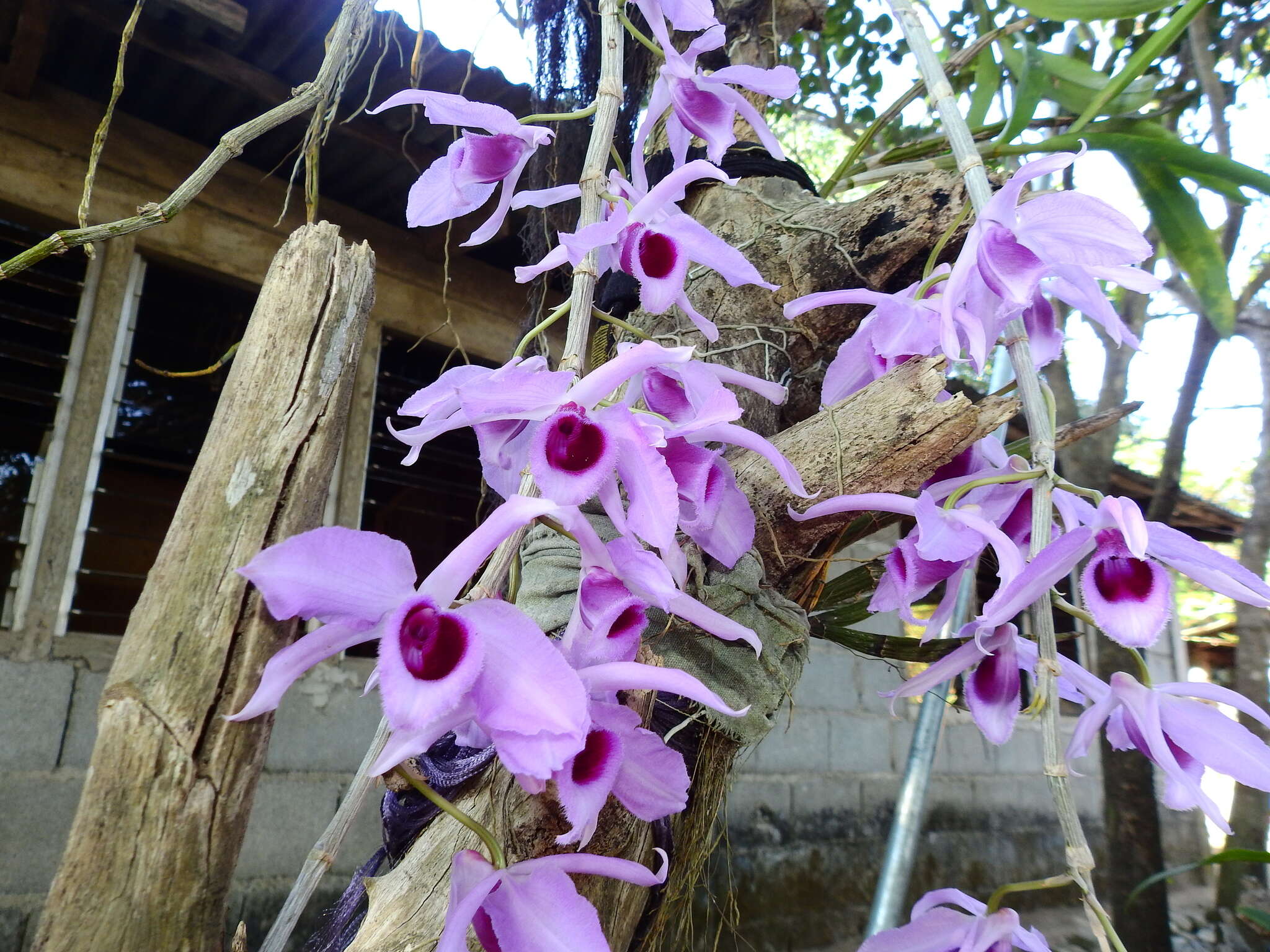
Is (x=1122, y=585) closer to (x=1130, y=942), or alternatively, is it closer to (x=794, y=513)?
(x=794, y=513)

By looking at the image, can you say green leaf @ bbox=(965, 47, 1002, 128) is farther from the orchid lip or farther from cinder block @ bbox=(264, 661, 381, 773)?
cinder block @ bbox=(264, 661, 381, 773)

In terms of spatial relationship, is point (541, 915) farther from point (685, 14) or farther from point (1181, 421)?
point (1181, 421)

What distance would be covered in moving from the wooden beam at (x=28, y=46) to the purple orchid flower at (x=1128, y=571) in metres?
2.44

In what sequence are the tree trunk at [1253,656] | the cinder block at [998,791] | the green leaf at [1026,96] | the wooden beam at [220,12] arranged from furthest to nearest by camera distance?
the cinder block at [998,791] < the tree trunk at [1253,656] < the wooden beam at [220,12] < the green leaf at [1026,96]

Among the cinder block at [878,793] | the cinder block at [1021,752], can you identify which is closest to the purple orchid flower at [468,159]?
the cinder block at [878,793]

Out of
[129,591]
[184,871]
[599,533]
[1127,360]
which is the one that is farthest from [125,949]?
[129,591]

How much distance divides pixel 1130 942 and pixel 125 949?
3.14 m

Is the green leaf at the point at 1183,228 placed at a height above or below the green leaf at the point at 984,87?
below

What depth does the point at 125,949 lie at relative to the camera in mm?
486

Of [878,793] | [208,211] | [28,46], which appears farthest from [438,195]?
[878,793]

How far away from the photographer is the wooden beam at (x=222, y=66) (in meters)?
2.08

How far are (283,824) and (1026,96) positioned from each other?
8.50 feet

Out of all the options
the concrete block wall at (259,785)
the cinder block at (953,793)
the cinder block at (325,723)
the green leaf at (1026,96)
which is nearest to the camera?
the green leaf at (1026,96)

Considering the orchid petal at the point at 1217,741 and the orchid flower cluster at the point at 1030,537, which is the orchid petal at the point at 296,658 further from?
the orchid petal at the point at 1217,741
